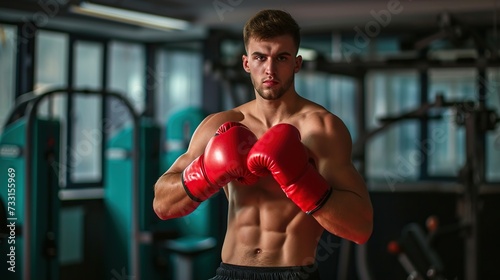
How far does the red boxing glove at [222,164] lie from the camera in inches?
74.4

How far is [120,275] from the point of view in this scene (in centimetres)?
568

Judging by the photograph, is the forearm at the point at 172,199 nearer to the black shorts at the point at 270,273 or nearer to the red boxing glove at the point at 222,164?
the red boxing glove at the point at 222,164

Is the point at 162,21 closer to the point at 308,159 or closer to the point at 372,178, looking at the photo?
the point at 372,178

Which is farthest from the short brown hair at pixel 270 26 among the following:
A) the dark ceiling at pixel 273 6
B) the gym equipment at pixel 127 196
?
the dark ceiling at pixel 273 6

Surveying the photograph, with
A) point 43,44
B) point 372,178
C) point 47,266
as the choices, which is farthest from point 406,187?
point 43,44

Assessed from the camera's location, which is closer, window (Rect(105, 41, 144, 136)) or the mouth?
the mouth

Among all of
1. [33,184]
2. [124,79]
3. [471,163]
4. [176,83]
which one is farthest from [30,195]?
[176,83]

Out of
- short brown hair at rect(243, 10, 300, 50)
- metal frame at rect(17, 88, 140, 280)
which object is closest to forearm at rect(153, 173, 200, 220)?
short brown hair at rect(243, 10, 300, 50)

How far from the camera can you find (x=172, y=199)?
202 cm

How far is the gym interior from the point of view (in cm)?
426

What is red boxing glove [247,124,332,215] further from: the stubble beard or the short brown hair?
the short brown hair

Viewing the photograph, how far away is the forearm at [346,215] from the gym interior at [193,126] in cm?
221

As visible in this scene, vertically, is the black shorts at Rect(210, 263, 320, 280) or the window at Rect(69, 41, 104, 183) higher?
the window at Rect(69, 41, 104, 183)

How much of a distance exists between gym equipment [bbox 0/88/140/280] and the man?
212cm
